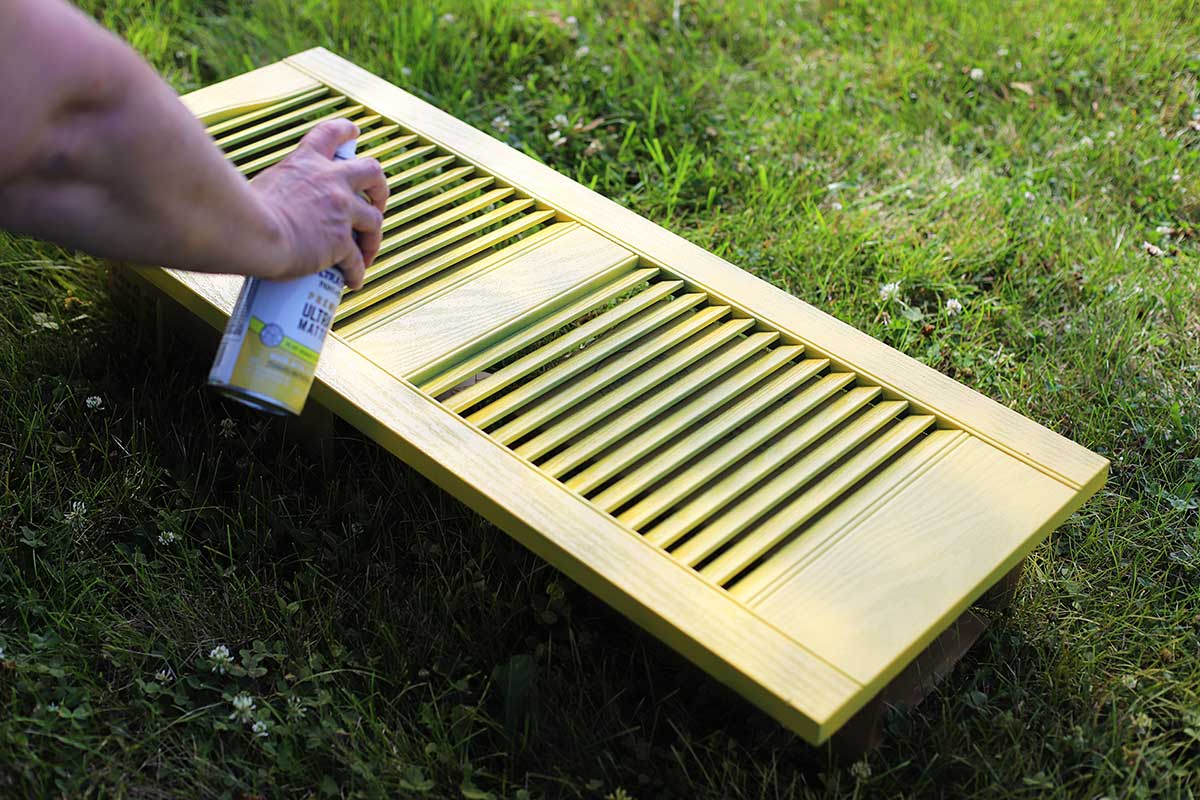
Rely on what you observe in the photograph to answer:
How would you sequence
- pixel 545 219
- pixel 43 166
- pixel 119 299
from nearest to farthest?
pixel 43 166 → pixel 545 219 → pixel 119 299

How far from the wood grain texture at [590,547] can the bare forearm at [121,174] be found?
0.49 m

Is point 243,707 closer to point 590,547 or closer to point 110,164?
point 590,547

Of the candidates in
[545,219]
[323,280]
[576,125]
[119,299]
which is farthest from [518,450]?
[576,125]

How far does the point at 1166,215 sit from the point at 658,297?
1632mm

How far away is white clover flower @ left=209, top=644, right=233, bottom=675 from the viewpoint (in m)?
1.94

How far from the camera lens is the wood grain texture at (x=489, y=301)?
2.08 m

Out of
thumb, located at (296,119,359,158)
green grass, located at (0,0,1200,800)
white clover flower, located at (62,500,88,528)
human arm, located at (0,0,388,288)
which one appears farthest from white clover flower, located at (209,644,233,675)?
thumb, located at (296,119,359,158)

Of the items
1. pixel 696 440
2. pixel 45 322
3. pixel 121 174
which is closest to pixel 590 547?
pixel 696 440

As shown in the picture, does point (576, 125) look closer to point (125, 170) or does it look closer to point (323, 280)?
point (323, 280)

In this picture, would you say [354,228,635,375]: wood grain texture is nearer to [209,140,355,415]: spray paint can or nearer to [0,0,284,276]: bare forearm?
[209,140,355,415]: spray paint can

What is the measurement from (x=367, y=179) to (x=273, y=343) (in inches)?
12.6

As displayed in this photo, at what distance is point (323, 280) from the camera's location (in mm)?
1780

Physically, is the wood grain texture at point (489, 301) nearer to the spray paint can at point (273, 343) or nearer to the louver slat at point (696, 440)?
the louver slat at point (696, 440)

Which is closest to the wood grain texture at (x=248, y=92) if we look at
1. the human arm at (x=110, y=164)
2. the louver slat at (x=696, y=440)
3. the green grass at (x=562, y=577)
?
the louver slat at (x=696, y=440)
